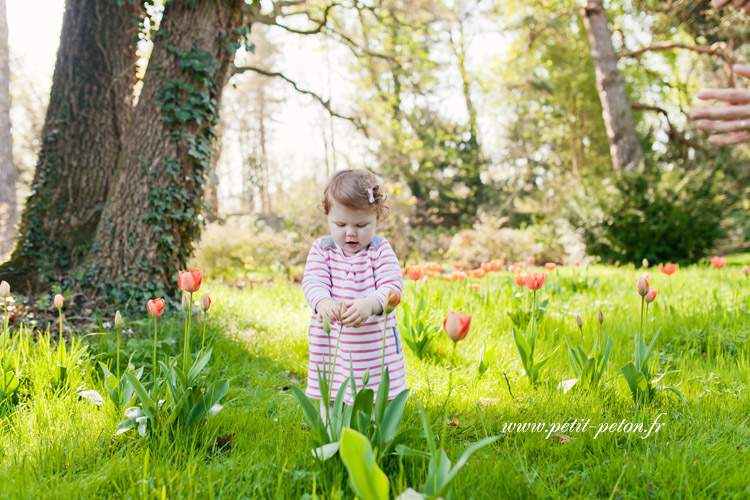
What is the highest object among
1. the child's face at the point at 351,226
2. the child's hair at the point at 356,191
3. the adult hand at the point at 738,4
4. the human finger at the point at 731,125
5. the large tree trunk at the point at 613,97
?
the large tree trunk at the point at 613,97

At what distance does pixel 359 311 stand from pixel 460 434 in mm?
699

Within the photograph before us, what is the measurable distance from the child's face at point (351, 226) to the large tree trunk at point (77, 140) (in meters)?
3.21

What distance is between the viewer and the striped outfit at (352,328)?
190 cm

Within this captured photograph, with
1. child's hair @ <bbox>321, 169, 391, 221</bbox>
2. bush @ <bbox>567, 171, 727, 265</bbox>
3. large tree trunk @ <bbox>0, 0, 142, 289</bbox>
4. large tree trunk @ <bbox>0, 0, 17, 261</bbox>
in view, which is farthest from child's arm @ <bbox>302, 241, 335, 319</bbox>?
large tree trunk @ <bbox>0, 0, 17, 261</bbox>

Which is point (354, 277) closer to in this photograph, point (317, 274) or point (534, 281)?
point (317, 274)

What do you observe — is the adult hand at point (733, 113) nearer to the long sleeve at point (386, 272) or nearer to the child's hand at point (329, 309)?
the long sleeve at point (386, 272)

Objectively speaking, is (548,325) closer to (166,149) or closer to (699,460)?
(699,460)

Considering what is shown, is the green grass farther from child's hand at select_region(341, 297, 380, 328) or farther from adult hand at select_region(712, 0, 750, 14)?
adult hand at select_region(712, 0, 750, 14)

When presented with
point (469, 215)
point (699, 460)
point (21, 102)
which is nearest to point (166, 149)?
point (699, 460)

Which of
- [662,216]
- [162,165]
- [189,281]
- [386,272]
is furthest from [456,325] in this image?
[662,216]

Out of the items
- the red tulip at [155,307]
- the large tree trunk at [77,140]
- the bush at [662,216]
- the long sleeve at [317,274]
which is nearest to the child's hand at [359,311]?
the long sleeve at [317,274]

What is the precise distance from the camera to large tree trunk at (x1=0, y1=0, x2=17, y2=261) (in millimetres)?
8445

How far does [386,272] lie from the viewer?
193 cm

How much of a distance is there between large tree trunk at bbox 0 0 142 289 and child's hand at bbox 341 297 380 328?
3.46 m
